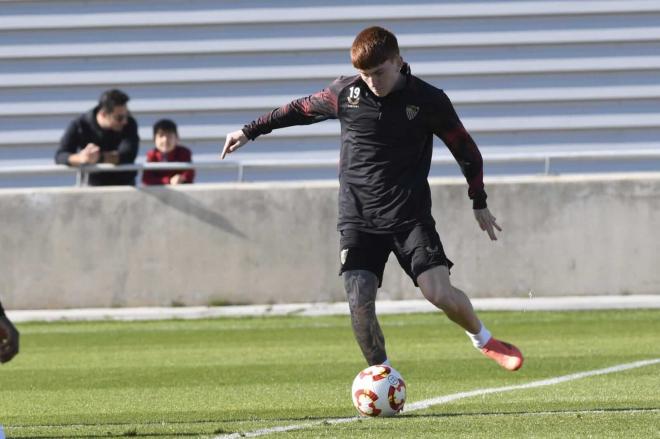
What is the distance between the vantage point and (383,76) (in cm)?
763

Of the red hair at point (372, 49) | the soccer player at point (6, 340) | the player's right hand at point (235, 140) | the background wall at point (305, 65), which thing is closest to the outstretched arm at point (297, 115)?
the player's right hand at point (235, 140)

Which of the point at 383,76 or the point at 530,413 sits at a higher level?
the point at 383,76

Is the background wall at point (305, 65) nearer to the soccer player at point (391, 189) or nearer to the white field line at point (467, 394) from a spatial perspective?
the white field line at point (467, 394)

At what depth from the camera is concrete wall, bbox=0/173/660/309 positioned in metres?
15.1

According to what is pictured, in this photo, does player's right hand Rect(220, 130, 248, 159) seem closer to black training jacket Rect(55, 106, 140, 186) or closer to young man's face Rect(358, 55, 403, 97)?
young man's face Rect(358, 55, 403, 97)

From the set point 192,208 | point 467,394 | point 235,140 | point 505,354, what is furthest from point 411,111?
point 192,208

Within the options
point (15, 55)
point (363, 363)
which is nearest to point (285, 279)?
point (363, 363)

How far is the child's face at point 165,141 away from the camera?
15930 millimetres

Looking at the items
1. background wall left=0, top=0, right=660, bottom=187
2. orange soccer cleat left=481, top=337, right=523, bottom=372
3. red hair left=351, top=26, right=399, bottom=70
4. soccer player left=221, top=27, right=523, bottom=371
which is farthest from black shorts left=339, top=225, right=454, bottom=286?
background wall left=0, top=0, right=660, bottom=187

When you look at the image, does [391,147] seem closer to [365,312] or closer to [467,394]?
[365,312]

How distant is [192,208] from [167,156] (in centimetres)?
81

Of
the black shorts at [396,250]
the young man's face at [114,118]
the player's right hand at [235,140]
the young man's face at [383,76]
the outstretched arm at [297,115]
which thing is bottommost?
the black shorts at [396,250]

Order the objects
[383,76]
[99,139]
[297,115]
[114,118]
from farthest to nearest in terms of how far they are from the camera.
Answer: [99,139], [114,118], [297,115], [383,76]

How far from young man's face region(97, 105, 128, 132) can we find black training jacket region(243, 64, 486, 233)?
25.0ft
